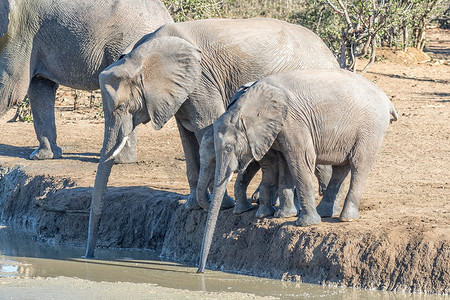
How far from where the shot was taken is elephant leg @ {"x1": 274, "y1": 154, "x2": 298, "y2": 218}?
25.1 ft

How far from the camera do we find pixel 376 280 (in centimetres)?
682

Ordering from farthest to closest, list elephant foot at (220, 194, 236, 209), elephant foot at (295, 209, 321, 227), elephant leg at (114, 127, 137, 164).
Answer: elephant leg at (114, 127, 137, 164) < elephant foot at (220, 194, 236, 209) < elephant foot at (295, 209, 321, 227)

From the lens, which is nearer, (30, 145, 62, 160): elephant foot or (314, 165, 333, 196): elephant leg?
(314, 165, 333, 196): elephant leg

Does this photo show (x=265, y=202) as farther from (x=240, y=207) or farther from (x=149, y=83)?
(x=149, y=83)

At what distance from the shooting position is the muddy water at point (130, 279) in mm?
6652

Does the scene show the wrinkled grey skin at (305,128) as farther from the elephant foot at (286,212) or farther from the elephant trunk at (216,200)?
the elephant foot at (286,212)

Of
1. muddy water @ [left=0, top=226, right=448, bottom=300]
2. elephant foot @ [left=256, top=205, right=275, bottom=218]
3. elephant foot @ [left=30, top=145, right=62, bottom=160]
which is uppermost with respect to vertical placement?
elephant foot @ [left=256, top=205, right=275, bottom=218]

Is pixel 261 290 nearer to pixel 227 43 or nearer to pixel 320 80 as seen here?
pixel 320 80

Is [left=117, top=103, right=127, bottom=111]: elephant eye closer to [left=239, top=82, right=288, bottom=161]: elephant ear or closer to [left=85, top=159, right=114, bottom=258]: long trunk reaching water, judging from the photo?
[left=85, top=159, right=114, bottom=258]: long trunk reaching water

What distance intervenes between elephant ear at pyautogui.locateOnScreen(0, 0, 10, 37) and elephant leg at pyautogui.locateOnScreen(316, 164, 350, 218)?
5.11 meters

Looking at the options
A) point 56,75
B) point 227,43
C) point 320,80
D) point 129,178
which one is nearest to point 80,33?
point 56,75

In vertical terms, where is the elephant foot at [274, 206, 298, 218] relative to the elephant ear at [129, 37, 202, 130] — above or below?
below

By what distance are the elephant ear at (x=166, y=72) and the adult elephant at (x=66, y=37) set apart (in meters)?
2.83

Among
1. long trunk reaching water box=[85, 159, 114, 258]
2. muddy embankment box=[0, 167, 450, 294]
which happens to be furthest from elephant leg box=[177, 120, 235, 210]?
long trunk reaching water box=[85, 159, 114, 258]
